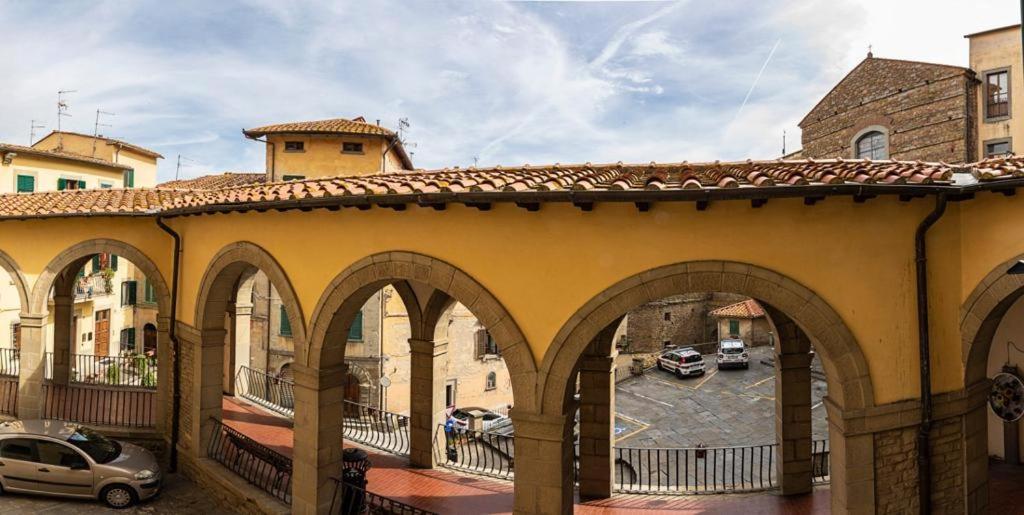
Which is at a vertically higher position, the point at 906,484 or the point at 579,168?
the point at 579,168

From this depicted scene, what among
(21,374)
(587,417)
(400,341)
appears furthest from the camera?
(400,341)

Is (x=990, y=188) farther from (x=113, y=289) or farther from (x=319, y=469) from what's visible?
(x=113, y=289)

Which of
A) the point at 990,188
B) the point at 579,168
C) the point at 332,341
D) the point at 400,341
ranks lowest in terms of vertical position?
the point at 400,341

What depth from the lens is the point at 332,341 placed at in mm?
8367

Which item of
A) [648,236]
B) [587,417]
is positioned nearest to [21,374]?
[587,417]

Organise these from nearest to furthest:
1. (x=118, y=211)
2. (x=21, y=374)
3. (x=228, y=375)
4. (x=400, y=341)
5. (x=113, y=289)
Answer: (x=118, y=211), (x=21, y=374), (x=228, y=375), (x=400, y=341), (x=113, y=289)

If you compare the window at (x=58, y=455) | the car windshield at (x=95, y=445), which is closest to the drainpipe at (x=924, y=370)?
the car windshield at (x=95, y=445)

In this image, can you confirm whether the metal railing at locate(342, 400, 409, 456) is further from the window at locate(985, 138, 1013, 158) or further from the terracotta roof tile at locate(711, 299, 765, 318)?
the terracotta roof tile at locate(711, 299, 765, 318)

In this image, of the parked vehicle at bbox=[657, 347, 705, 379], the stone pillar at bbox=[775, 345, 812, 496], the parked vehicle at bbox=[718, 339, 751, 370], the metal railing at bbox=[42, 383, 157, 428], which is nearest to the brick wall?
the parked vehicle at bbox=[718, 339, 751, 370]

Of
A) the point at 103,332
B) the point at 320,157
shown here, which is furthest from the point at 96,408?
the point at 103,332

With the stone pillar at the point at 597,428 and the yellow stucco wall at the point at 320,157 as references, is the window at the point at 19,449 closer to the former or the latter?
the stone pillar at the point at 597,428

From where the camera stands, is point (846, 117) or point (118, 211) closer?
point (118, 211)

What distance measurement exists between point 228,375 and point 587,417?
10.0 meters

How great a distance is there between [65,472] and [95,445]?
59cm
